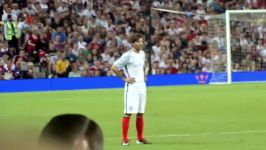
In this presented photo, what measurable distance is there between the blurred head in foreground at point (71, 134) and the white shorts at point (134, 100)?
11.4 metres

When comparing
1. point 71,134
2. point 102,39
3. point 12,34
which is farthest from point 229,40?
point 71,134

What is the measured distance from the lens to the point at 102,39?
31.7 metres

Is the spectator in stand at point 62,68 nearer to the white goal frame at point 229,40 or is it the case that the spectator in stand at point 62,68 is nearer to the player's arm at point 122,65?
the white goal frame at point 229,40

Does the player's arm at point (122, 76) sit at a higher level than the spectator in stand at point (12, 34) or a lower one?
lower

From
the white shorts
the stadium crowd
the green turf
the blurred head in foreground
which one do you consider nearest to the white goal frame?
the stadium crowd

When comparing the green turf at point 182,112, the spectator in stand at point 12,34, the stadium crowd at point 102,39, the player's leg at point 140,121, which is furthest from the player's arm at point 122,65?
the spectator in stand at point 12,34

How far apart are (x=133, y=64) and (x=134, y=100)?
653mm

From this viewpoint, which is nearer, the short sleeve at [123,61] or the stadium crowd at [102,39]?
the short sleeve at [123,61]

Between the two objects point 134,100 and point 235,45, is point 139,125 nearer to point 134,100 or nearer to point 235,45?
point 134,100

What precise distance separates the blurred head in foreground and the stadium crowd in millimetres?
26788

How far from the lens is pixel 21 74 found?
28125 millimetres

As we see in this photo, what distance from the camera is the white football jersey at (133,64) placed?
12766 millimetres

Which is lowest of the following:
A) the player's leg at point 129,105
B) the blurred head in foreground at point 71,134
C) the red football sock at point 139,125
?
the red football sock at point 139,125

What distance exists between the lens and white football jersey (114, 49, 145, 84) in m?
12.8
